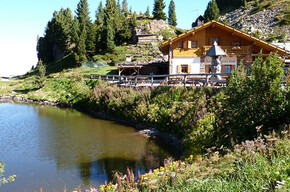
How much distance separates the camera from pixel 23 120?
80.6 ft

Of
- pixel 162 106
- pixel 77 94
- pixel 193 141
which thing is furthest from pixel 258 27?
pixel 193 141

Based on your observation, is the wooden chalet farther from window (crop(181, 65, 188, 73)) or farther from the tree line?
the tree line

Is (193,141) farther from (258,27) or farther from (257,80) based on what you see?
(258,27)

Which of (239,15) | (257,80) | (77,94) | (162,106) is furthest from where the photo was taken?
(239,15)

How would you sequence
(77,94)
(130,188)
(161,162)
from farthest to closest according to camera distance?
(77,94)
(161,162)
(130,188)

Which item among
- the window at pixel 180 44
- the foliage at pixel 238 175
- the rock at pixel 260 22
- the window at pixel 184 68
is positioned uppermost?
the rock at pixel 260 22

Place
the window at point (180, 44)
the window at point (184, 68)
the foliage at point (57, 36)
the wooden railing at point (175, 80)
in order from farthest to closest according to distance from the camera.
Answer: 1. the foliage at point (57, 36)
2. the window at point (184, 68)
3. the window at point (180, 44)
4. the wooden railing at point (175, 80)

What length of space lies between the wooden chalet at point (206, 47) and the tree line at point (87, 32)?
36104 mm

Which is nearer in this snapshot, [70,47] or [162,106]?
[162,106]

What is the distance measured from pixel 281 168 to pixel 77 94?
31.2 meters

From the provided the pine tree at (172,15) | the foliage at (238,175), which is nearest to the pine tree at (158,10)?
the pine tree at (172,15)

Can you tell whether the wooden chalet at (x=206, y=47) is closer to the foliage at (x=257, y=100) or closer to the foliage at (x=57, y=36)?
the foliage at (x=257, y=100)

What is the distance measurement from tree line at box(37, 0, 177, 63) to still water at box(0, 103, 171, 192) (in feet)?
140

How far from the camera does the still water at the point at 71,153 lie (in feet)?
34.3
